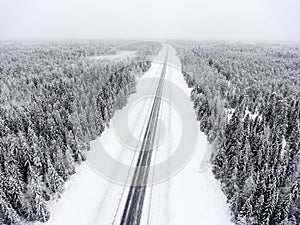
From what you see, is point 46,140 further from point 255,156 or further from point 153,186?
point 255,156

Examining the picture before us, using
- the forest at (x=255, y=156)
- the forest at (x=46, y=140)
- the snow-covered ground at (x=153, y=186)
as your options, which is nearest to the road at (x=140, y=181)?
the snow-covered ground at (x=153, y=186)

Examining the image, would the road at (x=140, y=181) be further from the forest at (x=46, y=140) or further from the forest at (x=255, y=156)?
the forest at (x=255, y=156)

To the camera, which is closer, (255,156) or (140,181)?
(255,156)

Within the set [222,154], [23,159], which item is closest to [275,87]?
[222,154]

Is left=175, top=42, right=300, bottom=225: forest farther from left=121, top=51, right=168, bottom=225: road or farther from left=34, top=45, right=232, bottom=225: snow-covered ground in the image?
left=121, top=51, right=168, bottom=225: road

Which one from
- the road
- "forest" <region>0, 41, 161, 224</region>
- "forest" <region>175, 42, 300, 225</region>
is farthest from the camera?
the road

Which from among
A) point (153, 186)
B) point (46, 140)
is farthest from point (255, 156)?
point (46, 140)

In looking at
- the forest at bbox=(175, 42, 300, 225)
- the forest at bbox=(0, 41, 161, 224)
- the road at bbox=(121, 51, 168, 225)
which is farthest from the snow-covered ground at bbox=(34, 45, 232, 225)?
the forest at bbox=(175, 42, 300, 225)

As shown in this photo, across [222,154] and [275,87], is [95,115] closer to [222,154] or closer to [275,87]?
[222,154]
